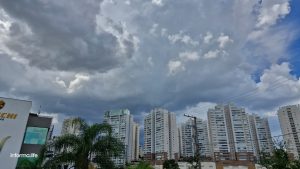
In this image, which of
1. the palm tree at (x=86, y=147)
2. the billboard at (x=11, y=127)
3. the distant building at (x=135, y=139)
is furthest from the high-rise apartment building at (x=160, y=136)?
the palm tree at (x=86, y=147)

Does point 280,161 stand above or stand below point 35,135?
below

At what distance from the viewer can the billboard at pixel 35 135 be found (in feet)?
99.4

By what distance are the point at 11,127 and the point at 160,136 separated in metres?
51.1

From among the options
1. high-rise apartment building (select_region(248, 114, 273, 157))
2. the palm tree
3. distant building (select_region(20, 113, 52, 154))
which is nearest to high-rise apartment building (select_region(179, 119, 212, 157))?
high-rise apartment building (select_region(248, 114, 273, 157))

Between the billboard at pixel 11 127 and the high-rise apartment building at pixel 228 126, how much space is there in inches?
1741

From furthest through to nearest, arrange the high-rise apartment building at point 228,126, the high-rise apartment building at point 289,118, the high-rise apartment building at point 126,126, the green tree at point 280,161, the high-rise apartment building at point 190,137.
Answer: the high-rise apartment building at point 190,137 → the high-rise apartment building at point 126,126 → the high-rise apartment building at point 228,126 → the high-rise apartment building at point 289,118 → the green tree at point 280,161

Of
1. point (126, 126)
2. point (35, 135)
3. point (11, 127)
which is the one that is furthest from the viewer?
point (126, 126)

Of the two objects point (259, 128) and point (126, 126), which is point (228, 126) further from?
point (126, 126)

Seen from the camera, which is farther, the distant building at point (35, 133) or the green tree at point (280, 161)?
the distant building at point (35, 133)

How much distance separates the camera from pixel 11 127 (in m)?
26.3

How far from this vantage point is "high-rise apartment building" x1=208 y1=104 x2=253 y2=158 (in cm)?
5675

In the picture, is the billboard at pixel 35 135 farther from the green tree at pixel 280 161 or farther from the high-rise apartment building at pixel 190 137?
the high-rise apartment building at pixel 190 137

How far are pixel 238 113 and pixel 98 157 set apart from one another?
1953 inches

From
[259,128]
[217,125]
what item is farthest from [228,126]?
[259,128]
